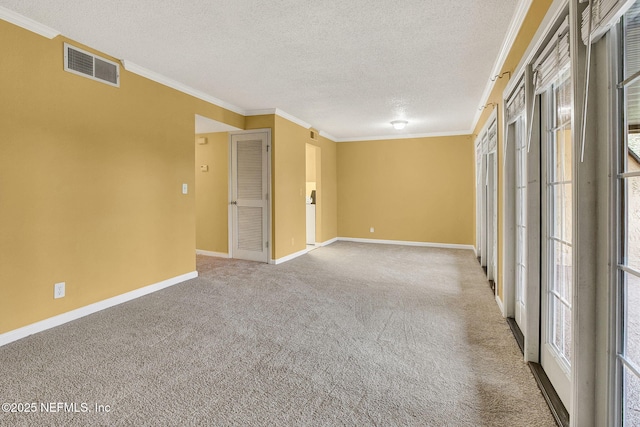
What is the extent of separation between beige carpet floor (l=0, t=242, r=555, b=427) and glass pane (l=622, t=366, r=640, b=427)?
0.37 m

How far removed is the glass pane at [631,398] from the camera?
132 centimetres

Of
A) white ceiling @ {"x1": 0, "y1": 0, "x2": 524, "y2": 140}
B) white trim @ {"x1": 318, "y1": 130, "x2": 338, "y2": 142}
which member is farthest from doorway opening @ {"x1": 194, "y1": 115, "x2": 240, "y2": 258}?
white trim @ {"x1": 318, "y1": 130, "x2": 338, "y2": 142}

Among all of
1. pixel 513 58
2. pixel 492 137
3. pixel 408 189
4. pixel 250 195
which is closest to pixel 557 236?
pixel 513 58

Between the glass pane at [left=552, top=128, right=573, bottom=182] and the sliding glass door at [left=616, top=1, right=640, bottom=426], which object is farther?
the glass pane at [left=552, top=128, right=573, bottom=182]

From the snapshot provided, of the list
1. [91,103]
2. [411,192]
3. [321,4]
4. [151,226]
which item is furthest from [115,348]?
[411,192]

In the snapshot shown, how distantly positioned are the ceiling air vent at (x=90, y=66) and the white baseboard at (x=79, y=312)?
2.25 m

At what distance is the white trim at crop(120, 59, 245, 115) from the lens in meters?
Answer: 3.64

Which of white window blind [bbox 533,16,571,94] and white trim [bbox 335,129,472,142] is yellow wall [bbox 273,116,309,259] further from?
white window blind [bbox 533,16,571,94]

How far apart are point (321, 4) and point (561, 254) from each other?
235 cm

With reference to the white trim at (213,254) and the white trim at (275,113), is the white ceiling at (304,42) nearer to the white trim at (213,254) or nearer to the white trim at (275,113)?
the white trim at (275,113)

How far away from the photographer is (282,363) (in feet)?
7.61

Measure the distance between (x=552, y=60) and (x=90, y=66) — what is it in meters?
3.84

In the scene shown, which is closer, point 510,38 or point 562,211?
point 562,211

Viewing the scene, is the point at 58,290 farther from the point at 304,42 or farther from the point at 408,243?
the point at 408,243
